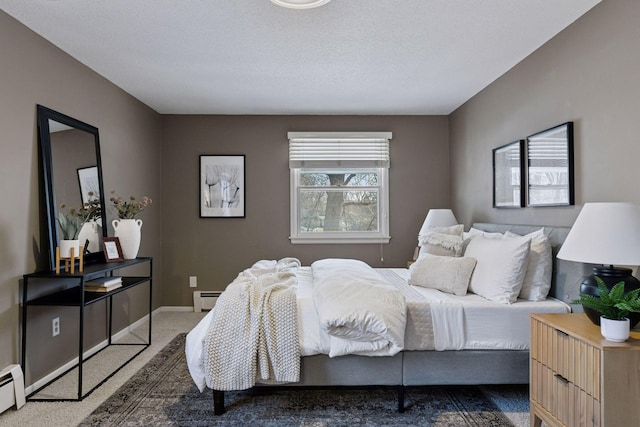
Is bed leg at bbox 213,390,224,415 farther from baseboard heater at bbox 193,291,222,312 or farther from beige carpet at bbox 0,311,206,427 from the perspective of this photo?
baseboard heater at bbox 193,291,222,312

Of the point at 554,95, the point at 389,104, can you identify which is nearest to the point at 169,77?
the point at 389,104

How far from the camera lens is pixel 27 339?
2.59 m

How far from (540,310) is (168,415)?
2334mm

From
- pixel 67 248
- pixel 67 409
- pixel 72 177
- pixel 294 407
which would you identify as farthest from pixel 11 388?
pixel 294 407

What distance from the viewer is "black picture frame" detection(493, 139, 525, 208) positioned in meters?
3.20

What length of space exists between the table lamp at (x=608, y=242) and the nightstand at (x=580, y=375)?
18 centimetres

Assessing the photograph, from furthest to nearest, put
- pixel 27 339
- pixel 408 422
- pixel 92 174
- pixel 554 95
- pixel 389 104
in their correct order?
pixel 389 104, pixel 92 174, pixel 554 95, pixel 27 339, pixel 408 422

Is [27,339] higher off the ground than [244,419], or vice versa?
[27,339]

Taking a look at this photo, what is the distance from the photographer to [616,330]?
5.32 ft

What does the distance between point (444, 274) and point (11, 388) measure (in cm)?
285

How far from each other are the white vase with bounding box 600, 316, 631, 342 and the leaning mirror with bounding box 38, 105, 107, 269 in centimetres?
324

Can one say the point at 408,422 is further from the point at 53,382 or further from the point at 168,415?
the point at 53,382

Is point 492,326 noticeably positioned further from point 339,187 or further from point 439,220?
point 339,187

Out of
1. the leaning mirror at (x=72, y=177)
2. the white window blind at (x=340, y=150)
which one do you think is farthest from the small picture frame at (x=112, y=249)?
the white window blind at (x=340, y=150)
